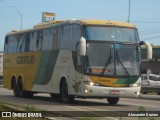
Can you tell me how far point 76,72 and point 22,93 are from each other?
855 cm

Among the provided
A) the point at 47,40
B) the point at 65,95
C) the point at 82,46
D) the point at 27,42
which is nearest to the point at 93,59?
the point at 82,46

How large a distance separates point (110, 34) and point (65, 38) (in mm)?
2301

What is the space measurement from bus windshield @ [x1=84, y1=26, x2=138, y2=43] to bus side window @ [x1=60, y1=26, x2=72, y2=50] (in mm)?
1316

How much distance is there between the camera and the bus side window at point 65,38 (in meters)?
22.3

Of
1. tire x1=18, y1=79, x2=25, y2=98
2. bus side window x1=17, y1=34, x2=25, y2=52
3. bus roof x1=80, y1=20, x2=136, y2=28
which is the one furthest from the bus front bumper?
tire x1=18, y1=79, x2=25, y2=98

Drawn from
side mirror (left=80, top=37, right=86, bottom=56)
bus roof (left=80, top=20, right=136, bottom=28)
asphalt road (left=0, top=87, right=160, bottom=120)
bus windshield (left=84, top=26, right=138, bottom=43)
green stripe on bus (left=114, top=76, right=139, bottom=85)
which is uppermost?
bus roof (left=80, top=20, right=136, bottom=28)

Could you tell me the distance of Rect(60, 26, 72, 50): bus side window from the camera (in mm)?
22297

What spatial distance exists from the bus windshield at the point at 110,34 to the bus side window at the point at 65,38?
1316mm

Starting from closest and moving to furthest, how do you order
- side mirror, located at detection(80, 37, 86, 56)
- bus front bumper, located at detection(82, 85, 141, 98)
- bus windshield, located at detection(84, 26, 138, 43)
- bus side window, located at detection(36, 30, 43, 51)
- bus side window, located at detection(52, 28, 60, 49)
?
side mirror, located at detection(80, 37, 86, 56) < bus front bumper, located at detection(82, 85, 141, 98) < bus windshield, located at detection(84, 26, 138, 43) < bus side window, located at detection(52, 28, 60, 49) < bus side window, located at detection(36, 30, 43, 51)

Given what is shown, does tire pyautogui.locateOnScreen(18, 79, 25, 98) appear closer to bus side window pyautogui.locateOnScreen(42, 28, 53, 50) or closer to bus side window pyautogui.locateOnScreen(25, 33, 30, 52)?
bus side window pyautogui.locateOnScreen(25, 33, 30, 52)

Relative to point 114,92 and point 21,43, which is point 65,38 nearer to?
point 114,92

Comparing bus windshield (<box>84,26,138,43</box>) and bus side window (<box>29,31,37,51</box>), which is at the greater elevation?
bus windshield (<box>84,26,138,43</box>)

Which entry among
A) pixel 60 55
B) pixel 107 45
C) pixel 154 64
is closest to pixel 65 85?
pixel 60 55

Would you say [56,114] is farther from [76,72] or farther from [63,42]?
[63,42]
